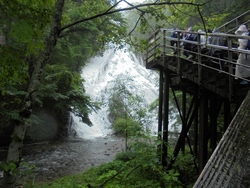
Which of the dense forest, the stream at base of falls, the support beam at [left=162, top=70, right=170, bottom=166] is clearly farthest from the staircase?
the stream at base of falls

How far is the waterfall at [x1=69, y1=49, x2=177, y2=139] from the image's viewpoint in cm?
2423

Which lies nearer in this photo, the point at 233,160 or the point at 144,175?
the point at 233,160

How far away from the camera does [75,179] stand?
25.2ft

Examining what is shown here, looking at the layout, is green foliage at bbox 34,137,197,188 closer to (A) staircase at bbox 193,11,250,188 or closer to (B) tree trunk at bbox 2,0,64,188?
(B) tree trunk at bbox 2,0,64,188

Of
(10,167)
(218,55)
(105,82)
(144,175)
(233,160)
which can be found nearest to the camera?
(233,160)

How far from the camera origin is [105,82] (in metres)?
33.0

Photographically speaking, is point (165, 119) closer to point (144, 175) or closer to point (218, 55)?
point (144, 175)

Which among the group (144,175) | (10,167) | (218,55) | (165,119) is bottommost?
(144,175)

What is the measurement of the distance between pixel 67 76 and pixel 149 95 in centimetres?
1645

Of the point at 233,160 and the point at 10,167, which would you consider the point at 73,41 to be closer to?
the point at 10,167

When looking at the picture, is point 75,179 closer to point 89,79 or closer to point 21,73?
point 21,73

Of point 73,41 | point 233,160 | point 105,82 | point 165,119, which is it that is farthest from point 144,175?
point 105,82

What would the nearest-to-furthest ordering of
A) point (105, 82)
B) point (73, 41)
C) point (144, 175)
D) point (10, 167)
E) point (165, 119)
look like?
point (10, 167) < point (144, 175) < point (165, 119) < point (73, 41) < point (105, 82)

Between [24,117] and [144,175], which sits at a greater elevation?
[24,117]
